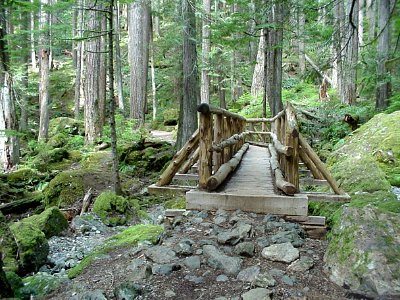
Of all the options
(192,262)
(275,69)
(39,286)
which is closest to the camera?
(192,262)

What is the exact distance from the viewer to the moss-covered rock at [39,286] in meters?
4.24

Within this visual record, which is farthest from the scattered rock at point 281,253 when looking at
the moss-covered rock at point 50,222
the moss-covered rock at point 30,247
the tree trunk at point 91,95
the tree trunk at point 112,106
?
the tree trunk at point 91,95

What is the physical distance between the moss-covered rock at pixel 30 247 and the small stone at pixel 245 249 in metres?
3.05

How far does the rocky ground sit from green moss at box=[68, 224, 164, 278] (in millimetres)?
144

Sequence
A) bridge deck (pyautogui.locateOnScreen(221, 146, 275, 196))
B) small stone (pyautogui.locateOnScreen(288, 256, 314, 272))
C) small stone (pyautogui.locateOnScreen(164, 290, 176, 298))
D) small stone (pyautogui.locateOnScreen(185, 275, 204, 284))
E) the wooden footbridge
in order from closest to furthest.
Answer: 1. small stone (pyautogui.locateOnScreen(164, 290, 176, 298))
2. small stone (pyautogui.locateOnScreen(185, 275, 204, 284))
3. small stone (pyautogui.locateOnScreen(288, 256, 314, 272))
4. the wooden footbridge
5. bridge deck (pyautogui.locateOnScreen(221, 146, 275, 196))

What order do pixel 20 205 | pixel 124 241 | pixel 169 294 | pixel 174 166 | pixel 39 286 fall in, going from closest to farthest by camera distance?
1. pixel 169 294
2. pixel 39 286
3. pixel 124 241
4. pixel 174 166
5. pixel 20 205

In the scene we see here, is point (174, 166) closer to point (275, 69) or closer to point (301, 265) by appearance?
point (301, 265)

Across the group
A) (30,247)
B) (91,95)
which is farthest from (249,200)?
(91,95)

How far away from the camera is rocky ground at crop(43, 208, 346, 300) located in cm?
344

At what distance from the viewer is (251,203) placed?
512 centimetres

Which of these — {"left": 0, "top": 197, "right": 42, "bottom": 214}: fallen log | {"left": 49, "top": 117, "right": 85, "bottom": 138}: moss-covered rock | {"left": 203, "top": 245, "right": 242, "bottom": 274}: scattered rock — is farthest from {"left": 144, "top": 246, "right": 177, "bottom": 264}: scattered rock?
{"left": 49, "top": 117, "right": 85, "bottom": 138}: moss-covered rock

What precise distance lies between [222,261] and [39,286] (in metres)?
2.20

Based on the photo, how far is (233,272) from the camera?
12.2 feet

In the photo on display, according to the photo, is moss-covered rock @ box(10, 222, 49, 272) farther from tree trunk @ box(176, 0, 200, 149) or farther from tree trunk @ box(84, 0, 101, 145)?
tree trunk @ box(84, 0, 101, 145)
